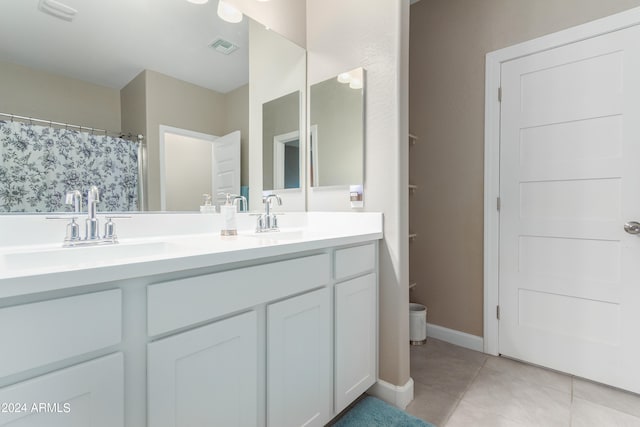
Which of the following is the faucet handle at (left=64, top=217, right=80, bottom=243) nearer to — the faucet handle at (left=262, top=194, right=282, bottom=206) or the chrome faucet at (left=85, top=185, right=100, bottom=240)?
the chrome faucet at (left=85, top=185, right=100, bottom=240)

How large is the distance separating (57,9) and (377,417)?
209cm

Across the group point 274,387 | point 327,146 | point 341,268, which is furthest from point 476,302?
point 274,387

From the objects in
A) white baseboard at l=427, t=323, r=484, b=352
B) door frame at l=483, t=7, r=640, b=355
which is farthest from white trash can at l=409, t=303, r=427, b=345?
door frame at l=483, t=7, r=640, b=355

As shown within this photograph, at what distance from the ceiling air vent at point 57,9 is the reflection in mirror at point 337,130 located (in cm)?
117

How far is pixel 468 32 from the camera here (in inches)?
82.1

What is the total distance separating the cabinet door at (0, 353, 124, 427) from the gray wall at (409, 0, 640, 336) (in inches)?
82.0

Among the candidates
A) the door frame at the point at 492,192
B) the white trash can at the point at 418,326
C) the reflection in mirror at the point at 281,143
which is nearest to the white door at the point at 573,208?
the door frame at the point at 492,192

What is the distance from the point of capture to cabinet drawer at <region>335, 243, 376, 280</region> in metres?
1.29

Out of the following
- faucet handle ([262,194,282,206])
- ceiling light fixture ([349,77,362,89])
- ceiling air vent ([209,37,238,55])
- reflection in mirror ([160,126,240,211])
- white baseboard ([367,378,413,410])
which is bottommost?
white baseboard ([367,378,413,410])

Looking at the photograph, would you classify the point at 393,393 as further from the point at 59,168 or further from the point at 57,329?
the point at 59,168

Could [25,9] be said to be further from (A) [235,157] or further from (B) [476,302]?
(B) [476,302]

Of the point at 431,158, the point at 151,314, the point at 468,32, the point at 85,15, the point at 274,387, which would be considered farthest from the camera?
the point at 431,158

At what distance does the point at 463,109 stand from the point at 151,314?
2223 mm

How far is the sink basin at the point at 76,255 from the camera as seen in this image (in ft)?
2.79
